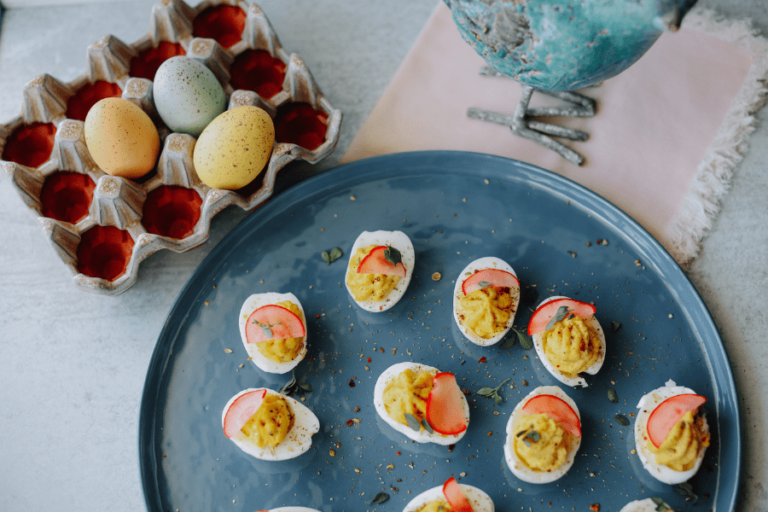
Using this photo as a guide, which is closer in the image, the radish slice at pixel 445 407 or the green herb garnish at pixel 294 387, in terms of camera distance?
the radish slice at pixel 445 407

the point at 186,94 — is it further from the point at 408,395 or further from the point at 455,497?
the point at 455,497

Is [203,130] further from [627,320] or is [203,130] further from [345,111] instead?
[627,320]

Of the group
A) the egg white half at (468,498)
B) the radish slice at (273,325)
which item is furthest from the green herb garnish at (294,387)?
the egg white half at (468,498)

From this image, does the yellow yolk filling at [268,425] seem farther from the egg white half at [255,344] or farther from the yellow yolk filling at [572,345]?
the yellow yolk filling at [572,345]

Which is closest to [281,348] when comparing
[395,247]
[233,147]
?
[395,247]

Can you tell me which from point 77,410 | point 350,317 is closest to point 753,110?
point 350,317

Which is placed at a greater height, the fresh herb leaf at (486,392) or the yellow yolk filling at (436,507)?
the fresh herb leaf at (486,392)

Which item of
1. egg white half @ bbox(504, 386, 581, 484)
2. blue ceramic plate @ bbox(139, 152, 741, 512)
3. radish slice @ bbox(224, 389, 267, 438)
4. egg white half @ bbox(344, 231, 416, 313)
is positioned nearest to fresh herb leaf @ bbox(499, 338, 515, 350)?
blue ceramic plate @ bbox(139, 152, 741, 512)
